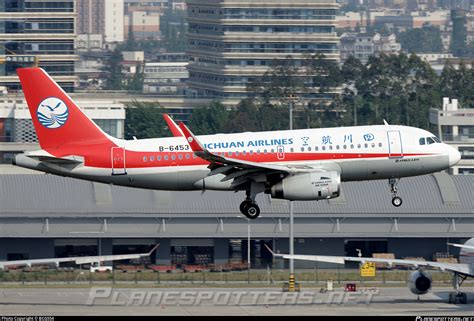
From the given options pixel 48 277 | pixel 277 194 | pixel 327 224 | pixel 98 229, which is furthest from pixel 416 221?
pixel 277 194

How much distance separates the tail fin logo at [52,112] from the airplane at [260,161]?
114 inches

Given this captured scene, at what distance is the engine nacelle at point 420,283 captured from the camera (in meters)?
115

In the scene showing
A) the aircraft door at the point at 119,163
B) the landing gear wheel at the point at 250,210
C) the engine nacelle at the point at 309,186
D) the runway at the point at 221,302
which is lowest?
the runway at the point at 221,302

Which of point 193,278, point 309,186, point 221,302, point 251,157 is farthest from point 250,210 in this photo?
point 193,278

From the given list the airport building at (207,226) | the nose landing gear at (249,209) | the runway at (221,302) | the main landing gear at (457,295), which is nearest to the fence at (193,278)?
the runway at (221,302)

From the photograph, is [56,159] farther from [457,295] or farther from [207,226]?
[207,226]

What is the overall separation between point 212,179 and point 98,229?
61.8m

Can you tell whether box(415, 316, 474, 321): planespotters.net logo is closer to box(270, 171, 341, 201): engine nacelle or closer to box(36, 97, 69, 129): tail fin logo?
box(270, 171, 341, 201): engine nacelle

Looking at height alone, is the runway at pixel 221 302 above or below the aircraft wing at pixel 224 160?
below

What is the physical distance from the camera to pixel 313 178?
9344 centimetres

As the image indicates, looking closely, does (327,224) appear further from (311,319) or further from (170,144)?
(170,144)

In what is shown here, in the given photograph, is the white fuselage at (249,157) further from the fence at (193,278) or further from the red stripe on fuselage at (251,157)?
the fence at (193,278)

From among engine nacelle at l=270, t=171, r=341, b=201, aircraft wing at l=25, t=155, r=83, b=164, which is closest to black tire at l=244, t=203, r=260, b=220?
engine nacelle at l=270, t=171, r=341, b=201

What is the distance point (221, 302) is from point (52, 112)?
2478cm
